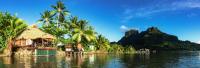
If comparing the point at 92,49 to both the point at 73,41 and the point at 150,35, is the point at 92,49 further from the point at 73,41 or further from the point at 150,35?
the point at 150,35

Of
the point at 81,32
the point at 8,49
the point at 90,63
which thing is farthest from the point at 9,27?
the point at 90,63

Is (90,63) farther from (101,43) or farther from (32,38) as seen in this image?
(101,43)

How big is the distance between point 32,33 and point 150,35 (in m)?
129

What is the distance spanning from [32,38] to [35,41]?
3.38m

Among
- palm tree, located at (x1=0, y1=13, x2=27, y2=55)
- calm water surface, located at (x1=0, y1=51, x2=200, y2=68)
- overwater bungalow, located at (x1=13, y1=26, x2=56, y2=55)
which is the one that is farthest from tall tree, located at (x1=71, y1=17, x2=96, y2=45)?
calm water surface, located at (x1=0, y1=51, x2=200, y2=68)

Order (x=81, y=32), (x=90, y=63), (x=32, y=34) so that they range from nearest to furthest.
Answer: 1. (x=90, y=63)
2. (x=32, y=34)
3. (x=81, y=32)

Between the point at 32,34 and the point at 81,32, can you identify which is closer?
the point at 32,34

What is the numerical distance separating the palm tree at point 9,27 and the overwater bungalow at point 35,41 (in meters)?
1.63

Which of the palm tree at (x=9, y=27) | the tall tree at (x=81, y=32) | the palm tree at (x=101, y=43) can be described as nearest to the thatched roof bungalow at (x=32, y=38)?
A: the palm tree at (x=9, y=27)

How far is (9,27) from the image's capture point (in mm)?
69500

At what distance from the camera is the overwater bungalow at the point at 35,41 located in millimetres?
70250

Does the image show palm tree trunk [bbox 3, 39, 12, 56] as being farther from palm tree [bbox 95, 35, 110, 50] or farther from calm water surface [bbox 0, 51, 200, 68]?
palm tree [bbox 95, 35, 110, 50]

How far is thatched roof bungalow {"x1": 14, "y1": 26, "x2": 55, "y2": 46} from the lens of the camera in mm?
71125

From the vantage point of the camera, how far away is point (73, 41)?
8544 cm
